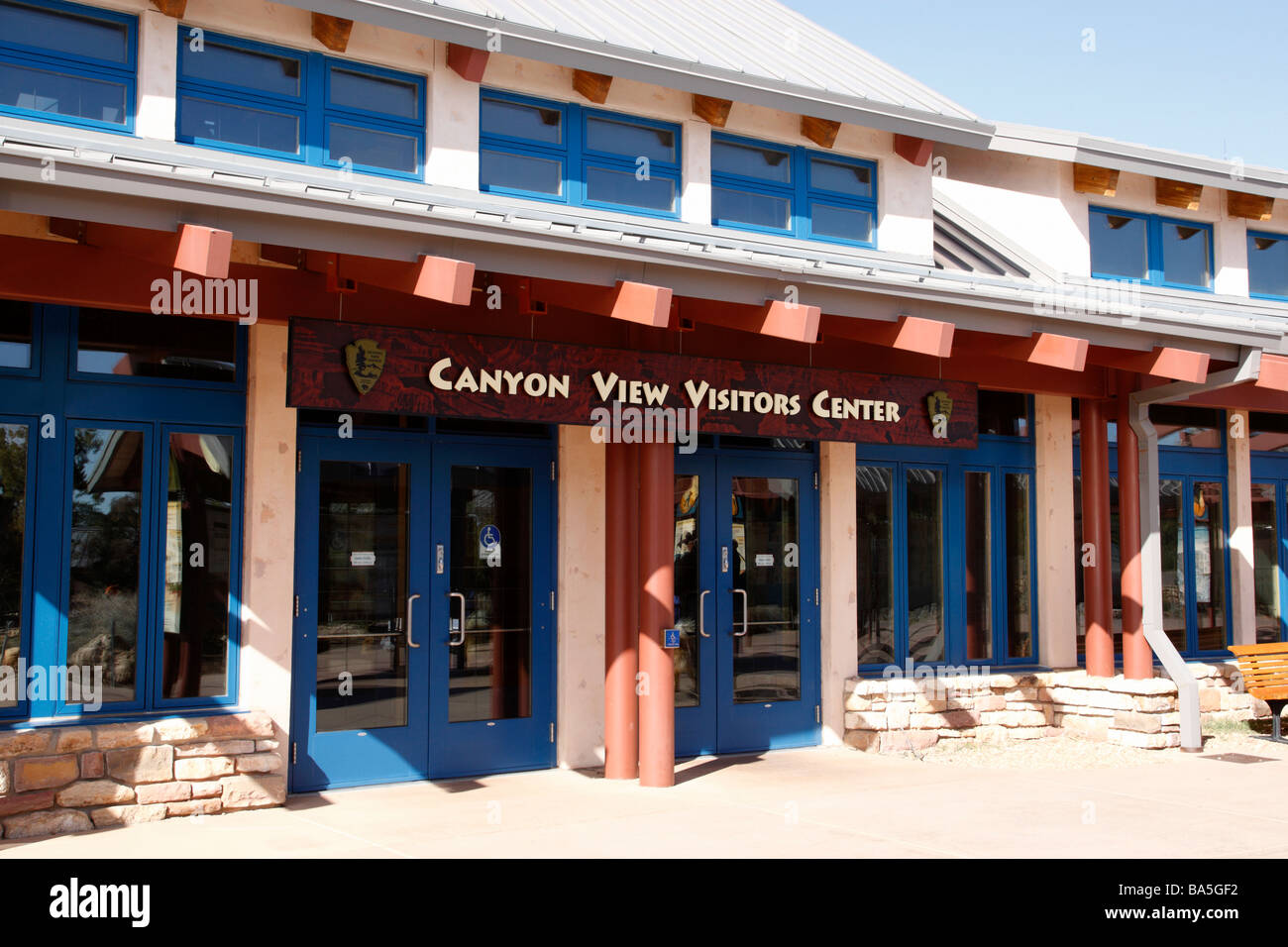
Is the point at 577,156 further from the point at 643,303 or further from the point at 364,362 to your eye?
the point at 364,362

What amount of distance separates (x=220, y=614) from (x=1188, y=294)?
10.5 metres

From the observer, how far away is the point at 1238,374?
10.0 meters

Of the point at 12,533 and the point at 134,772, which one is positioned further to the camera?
the point at 12,533

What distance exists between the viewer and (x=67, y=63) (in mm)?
7926

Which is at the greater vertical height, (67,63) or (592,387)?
(67,63)

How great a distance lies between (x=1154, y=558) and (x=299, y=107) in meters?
8.40

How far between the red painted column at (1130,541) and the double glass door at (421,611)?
18.3 feet

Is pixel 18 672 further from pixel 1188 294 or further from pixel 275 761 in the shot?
pixel 1188 294

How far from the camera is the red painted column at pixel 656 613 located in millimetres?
8508

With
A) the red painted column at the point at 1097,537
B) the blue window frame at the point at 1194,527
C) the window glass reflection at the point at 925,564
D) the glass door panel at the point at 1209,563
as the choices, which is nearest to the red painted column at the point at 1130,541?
the red painted column at the point at 1097,537

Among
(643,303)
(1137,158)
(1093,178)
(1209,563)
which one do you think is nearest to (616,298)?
(643,303)

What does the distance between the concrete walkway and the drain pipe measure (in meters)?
1.08

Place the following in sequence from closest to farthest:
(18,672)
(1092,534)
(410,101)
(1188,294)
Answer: (18,672), (410,101), (1092,534), (1188,294)
